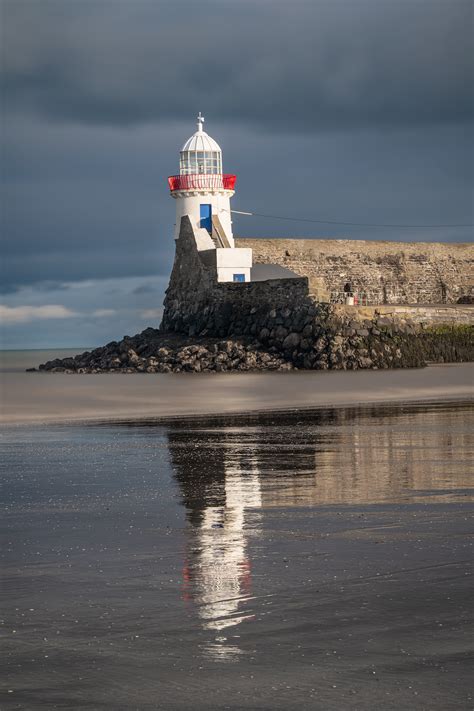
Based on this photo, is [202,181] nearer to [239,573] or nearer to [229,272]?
[229,272]

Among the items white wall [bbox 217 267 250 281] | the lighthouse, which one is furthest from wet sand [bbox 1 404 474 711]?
the lighthouse

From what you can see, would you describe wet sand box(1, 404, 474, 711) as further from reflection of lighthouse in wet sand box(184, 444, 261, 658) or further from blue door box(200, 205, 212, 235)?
blue door box(200, 205, 212, 235)

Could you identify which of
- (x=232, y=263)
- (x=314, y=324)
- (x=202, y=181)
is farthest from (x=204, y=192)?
(x=314, y=324)

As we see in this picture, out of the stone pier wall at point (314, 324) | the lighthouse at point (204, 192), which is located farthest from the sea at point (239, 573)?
the lighthouse at point (204, 192)

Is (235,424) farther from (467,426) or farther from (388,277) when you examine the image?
(388,277)

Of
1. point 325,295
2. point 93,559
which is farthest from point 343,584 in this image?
point 325,295

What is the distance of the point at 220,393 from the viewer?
23031 millimetres

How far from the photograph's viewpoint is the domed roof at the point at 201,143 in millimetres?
44031

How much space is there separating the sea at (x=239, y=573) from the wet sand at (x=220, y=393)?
572 cm

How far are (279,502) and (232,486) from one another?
3.08 feet

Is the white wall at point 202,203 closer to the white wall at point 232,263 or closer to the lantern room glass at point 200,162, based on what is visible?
the lantern room glass at point 200,162

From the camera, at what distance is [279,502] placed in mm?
7695

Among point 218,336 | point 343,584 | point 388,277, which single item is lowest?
point 343,584

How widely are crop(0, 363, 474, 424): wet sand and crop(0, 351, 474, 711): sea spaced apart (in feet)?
18.8
